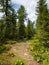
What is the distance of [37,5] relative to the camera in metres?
38.9

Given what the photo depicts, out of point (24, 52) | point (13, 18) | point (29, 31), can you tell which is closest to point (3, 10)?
point (13, 18)

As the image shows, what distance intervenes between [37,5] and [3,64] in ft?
63.2

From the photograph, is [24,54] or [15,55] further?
[24,54]

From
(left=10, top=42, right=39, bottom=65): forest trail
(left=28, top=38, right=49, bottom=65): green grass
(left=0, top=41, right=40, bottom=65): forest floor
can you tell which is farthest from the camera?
(left=28, top=38, right=49, bottom=65): green grass

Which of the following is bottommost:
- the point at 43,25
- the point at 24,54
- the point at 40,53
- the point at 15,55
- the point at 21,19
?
the point at 40,53

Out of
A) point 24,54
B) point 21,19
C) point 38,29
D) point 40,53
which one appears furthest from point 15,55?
point 21,19

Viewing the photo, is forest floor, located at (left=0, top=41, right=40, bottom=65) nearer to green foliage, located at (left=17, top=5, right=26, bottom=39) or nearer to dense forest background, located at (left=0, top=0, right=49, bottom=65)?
dense forest background, located at (left=0, top=0, right=49, bottom=65)

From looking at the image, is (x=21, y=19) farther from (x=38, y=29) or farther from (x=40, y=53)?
(x=40, y=53)

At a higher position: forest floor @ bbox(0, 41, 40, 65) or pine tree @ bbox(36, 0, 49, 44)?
pine tree @ bbox(36, 0, 49, 44)

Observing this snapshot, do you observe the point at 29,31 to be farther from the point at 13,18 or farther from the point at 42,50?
the point at 42,50

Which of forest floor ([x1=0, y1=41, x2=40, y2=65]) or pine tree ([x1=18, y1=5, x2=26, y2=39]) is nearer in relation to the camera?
forest floor ([x1=0, y1=41, x2=40, y2=65])

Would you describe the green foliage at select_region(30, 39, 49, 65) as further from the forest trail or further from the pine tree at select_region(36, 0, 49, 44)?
the pine tree at select_region(36, 0, 49, 44)

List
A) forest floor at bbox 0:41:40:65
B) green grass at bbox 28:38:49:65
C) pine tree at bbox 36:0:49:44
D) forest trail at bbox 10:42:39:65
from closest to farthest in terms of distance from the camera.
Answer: forest floor at bbox 0:41:40:65 → forest trail at bbox 10:42:39:65 → green grass at bbox 28:38:49:65 → pine tree at bbox 36:0:49:44

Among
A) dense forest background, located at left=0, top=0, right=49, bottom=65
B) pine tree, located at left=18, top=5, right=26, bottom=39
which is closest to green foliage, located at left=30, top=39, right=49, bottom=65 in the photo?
dense forest background, located at left=0, top=0, right=49, bottom=65
